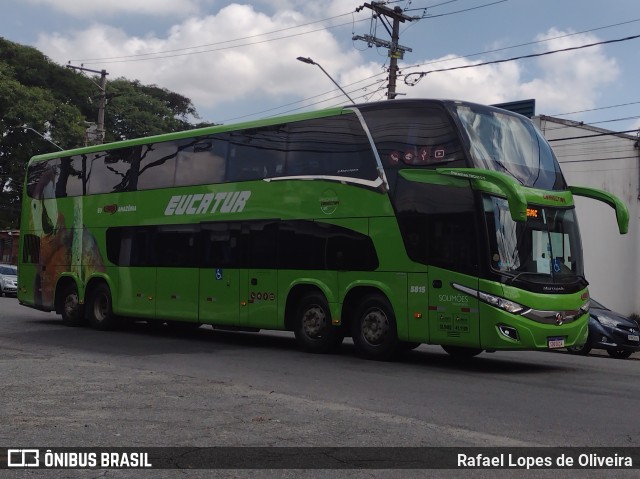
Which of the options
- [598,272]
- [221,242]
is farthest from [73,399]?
[598,272]

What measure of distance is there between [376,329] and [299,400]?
4.36 meters

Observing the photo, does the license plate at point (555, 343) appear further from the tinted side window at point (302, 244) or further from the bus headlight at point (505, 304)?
the tinted side window at point (302, 244)

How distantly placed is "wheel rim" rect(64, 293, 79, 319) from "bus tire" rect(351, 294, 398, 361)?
910cm

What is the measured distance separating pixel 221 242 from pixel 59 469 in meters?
10.4

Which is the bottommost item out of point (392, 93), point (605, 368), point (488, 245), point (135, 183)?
point (605, 368)

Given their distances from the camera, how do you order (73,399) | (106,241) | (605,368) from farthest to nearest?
1. (106,241)
2. (605,368)
3. (73,399)

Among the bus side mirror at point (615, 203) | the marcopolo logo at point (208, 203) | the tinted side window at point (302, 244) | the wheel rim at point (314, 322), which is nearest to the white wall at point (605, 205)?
the bus side mirror at point (615, 203)

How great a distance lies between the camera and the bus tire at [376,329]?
1352 centimetres

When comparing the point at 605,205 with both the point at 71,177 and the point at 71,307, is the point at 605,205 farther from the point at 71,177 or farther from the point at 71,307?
the point at 71,307

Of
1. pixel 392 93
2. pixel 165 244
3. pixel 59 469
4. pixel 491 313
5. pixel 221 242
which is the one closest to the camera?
pixel 59 469

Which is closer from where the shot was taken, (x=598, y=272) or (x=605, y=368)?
(x=605, y=368)

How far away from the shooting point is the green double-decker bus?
12406 mm

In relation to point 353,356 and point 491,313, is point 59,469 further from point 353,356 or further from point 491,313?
point 353,356

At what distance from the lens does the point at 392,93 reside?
2833 centimetres
